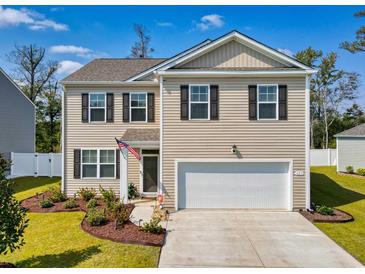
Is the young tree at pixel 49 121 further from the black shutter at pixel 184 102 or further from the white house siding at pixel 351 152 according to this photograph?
the white house siding at pixel 351 152

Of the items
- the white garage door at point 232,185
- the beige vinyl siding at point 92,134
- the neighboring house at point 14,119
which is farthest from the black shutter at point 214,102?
the neighboring house at point 14,119

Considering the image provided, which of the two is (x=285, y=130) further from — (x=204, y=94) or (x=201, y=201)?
(x=201, y=201)

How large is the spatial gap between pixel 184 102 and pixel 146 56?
2409 cm

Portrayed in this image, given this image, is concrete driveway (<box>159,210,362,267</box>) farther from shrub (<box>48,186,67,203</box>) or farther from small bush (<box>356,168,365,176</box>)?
small bush (<box>356,168,365,176</box>)

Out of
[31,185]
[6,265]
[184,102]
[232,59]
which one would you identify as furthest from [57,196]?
[232,59]

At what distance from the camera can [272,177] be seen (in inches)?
461

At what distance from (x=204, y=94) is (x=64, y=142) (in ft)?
24.8

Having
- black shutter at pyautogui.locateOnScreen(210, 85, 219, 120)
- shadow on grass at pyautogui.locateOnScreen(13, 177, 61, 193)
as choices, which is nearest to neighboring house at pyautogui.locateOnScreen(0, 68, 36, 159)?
shadow on grass at pyautogui.locateOnScreen(13, 177, 61, 193)

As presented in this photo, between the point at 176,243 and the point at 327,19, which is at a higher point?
the point at 327,19

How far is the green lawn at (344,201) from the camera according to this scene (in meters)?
8.20

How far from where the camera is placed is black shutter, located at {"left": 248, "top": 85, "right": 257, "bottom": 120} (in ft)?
38.1

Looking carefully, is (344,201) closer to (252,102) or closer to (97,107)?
(252,102)

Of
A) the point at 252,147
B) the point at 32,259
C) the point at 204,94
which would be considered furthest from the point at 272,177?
the point at 32,259

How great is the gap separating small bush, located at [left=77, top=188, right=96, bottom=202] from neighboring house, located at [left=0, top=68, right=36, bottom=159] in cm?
967
